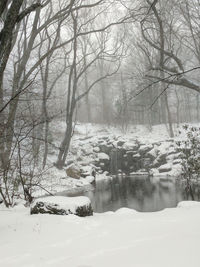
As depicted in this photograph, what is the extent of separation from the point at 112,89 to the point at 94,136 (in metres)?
16.2

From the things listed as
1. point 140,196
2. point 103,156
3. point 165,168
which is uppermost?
point 103,156

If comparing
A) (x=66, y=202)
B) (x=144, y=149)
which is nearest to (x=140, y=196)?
(x=66, y=202)

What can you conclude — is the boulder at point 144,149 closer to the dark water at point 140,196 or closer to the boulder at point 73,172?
the boulder at point 73,172

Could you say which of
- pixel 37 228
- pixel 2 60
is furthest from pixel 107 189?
pixel 2 60

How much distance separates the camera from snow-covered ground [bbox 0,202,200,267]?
3244 mm

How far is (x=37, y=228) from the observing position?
16.4 feet

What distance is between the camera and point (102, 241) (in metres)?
4.04

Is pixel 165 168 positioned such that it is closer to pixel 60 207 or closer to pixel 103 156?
pixel 103 156

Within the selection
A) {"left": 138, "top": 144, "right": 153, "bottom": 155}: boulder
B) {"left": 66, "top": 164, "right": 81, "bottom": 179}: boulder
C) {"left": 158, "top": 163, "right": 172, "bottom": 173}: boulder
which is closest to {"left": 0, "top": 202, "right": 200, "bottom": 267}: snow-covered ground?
{"left": 66, "top": 164, "right": 81, "bottom": 179}: boulder

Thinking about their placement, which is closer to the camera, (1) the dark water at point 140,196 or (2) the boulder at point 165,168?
(1) the dark water at point 140,196

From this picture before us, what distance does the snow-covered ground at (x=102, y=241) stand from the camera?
3.24m

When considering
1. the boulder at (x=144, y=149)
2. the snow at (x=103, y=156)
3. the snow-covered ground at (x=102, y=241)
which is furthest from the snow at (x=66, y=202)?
the snow at (x=103, y=156)

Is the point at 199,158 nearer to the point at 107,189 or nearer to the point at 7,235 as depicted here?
the point at 107,189

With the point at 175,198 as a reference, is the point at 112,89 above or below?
above
